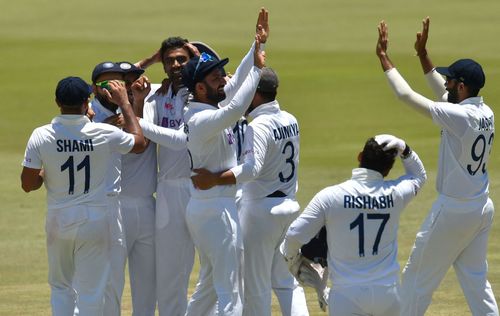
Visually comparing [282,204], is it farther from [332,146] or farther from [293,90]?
[293,90]

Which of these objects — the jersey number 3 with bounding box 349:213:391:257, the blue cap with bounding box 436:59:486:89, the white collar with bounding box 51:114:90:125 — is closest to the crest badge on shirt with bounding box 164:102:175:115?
the white collar with bounding box 51:114:90:125

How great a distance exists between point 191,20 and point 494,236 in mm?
21020

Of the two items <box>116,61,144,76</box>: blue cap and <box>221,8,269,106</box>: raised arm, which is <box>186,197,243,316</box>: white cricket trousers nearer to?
<box>221,8,269,106</box>: raised arm

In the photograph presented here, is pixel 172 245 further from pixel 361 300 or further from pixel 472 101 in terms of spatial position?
pixel 472 101

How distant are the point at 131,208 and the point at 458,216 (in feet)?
8.40

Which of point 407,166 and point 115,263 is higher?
point 407,166

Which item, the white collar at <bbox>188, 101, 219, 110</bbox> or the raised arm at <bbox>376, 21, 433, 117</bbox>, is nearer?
the white collar at <bbox>188, 101, 219, 110</bbox>

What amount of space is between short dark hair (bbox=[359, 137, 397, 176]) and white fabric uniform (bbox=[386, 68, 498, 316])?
1.32m

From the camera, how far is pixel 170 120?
10.2 m

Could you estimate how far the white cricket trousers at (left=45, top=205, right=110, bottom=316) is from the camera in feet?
30.3

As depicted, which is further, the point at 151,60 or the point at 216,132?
the point at 151,60

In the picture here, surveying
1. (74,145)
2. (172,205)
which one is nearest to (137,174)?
(172,205)

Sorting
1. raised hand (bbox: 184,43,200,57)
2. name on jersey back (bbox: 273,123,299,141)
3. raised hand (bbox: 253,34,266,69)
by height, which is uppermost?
raised hand (bbox: 253,34,266,69)

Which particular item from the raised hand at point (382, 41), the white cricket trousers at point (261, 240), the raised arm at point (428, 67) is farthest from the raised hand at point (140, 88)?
the raised arm at point (428, 67)
